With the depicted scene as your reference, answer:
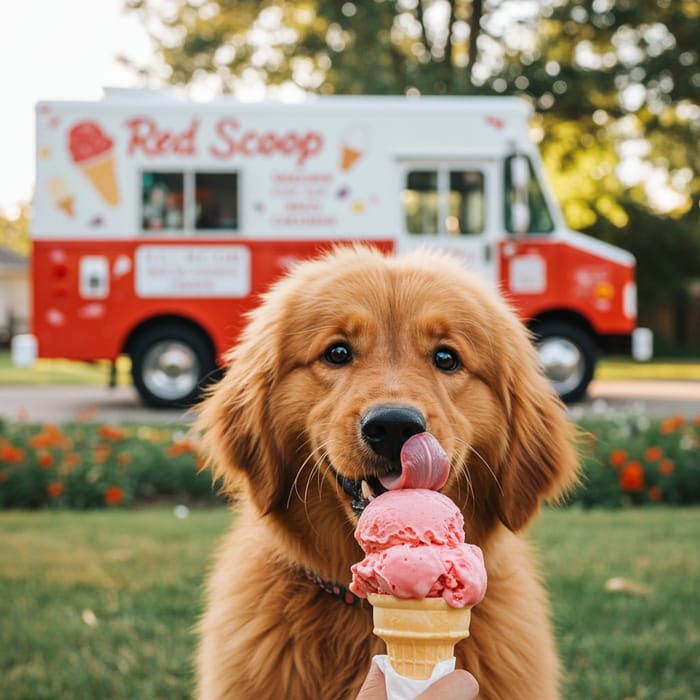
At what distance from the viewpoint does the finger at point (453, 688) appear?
1817 millimetres

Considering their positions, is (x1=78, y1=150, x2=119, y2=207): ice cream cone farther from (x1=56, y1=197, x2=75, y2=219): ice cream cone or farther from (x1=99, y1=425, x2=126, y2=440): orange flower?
(x1=99, y1=425, x2=126, y2=440): orange flower

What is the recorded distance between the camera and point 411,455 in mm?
2229

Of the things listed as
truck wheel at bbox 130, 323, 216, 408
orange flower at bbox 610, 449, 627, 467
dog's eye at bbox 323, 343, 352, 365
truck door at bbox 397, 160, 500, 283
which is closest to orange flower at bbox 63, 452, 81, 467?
orange flower at bbox 610, 449, 627, 467

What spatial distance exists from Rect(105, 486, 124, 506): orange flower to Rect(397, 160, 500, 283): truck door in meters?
5.96

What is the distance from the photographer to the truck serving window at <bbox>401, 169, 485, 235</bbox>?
12.0m

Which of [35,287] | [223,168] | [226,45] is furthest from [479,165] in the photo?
[226,45]

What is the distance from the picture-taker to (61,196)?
38.2 ft

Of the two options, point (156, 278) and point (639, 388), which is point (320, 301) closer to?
point (156, 278)

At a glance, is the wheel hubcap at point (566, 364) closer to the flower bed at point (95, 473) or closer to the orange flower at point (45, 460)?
the flower bed at point (95, 473)

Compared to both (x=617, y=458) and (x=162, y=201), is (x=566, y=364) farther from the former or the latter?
(x=162, y=201)

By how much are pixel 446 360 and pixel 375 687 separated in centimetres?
120

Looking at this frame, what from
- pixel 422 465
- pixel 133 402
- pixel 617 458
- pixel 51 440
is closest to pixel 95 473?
pixel 51 440

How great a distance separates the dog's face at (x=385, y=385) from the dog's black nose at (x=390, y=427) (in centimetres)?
18

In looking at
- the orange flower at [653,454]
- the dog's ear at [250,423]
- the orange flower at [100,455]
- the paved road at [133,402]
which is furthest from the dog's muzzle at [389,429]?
the paved road at [133,402]
